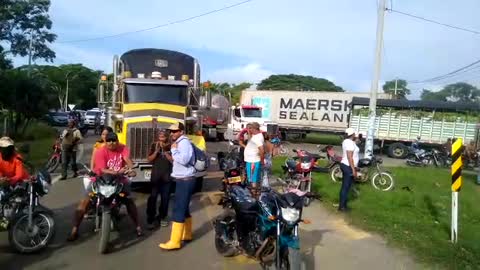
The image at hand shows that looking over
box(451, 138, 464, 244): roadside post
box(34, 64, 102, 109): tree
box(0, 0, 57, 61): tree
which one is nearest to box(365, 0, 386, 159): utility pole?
box(451, 138, 464, 244): roadside post

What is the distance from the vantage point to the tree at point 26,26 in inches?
1722

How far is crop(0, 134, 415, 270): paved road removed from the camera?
6.61m

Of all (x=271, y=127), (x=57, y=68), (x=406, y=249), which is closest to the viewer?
(x=406, y=249)

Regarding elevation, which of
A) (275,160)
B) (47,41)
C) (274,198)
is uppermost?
(47,41)

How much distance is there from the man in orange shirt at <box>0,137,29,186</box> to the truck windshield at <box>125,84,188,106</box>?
589 centimetres

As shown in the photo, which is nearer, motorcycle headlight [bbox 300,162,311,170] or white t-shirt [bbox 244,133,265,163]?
white t-shirt [bbox 244,133,265,163]

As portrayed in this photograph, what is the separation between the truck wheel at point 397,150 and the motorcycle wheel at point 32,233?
984 inches

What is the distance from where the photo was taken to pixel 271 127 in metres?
32.0

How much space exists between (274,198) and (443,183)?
1235 centimetres

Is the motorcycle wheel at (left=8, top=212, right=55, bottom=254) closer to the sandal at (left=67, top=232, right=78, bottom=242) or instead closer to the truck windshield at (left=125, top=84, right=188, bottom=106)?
the sandal at (left=67, top=232, right=78, bottom=242)

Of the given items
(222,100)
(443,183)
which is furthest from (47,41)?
(443,183)

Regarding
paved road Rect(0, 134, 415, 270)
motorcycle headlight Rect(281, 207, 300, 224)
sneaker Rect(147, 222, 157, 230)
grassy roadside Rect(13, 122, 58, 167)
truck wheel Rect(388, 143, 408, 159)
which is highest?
motorcycle headlight Rect(281, 207, 300, 224)

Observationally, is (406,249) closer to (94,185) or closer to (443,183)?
(94,185)

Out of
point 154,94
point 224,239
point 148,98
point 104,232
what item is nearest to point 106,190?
point 104,232
